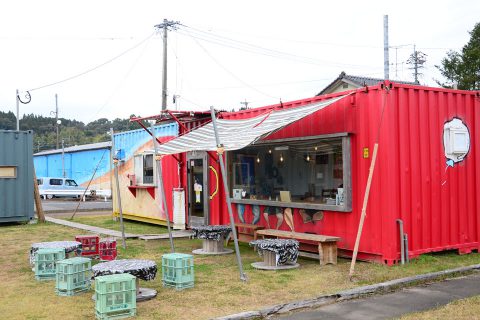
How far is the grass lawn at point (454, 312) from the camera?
5543 mm

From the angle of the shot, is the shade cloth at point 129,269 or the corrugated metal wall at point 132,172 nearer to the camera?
the shade cloth at point 129,269

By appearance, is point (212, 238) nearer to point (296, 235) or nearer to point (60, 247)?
point (296, 235)

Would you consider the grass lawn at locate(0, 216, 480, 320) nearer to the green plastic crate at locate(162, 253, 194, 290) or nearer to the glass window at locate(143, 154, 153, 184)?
the green plastic crate at locate(162, 253, 194, 290)

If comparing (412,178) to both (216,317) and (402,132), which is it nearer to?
(402,132)

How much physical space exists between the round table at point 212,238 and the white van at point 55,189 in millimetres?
24599

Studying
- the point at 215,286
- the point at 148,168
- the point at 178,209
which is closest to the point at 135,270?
the point at 215,286

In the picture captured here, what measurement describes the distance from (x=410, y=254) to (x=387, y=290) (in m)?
1.85

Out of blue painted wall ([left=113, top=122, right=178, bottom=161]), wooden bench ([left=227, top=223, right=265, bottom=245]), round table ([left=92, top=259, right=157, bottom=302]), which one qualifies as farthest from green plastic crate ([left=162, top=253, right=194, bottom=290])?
blue painted wall ([left=113, top=122, right=178, bottom=161])

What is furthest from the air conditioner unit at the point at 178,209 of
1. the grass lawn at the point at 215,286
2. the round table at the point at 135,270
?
the round table at the point at 135,270

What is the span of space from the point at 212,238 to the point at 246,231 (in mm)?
1419

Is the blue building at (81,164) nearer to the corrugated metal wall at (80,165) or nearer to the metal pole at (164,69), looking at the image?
the corrugated metal wall at (80,165)

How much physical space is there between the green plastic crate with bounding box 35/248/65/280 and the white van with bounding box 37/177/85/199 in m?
25.9

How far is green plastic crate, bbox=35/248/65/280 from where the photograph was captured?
7961mm

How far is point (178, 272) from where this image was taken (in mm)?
7086
